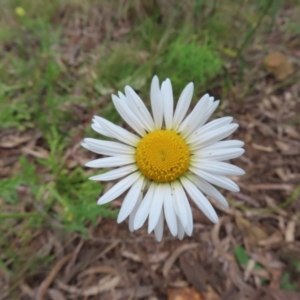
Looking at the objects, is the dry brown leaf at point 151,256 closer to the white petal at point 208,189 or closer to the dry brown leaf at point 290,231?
the dry brown leaf at point 290,231

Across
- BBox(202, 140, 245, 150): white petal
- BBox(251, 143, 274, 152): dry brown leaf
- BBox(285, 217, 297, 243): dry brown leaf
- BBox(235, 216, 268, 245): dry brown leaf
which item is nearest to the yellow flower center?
BBox(202, 140, 245, 150): white petal

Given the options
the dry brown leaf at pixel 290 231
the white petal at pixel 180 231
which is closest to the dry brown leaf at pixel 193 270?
the dry brown leaf at pixel 290 231

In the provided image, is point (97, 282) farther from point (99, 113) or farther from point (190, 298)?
point (99, 113)

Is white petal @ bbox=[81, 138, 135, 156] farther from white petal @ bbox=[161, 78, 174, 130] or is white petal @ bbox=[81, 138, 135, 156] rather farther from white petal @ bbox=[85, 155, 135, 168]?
white petal @ bbox=[161, 78, 174, 130]

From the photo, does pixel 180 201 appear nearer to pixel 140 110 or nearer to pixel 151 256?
pixel 140 110

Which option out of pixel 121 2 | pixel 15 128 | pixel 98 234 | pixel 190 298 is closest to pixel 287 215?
pixel 190 298
